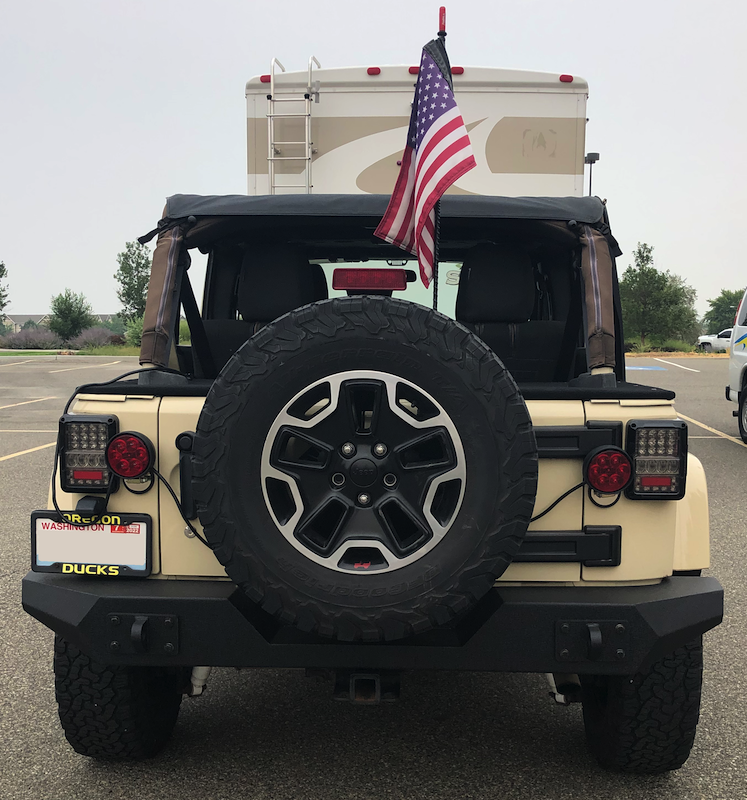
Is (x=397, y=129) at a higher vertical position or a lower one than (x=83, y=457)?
higher

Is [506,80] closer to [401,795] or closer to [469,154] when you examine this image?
[469,154]

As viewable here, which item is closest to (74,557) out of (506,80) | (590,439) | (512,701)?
(590,439)

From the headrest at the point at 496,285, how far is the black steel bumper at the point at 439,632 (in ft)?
4.44

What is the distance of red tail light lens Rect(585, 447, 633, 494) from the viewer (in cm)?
261

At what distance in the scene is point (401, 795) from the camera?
281 centimetres

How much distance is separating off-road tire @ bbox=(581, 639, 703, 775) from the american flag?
1.68m

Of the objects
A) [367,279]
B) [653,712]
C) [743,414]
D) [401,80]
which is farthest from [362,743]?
[743,414]

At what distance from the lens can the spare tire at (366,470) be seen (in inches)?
90.3

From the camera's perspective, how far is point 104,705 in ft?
9.46

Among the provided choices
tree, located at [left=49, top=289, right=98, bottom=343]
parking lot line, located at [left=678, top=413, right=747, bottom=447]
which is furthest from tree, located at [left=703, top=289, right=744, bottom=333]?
parking lot line, located at [left=678, top=413, right=747, bottom=447]

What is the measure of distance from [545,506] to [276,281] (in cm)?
159

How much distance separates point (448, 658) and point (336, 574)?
50cm

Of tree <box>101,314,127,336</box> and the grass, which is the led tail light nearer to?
the grass

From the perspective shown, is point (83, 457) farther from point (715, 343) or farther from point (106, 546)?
point (715, 343)
